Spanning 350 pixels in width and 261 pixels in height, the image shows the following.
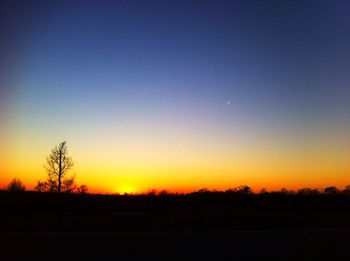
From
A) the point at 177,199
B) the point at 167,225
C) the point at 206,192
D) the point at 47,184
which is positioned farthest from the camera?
the point at 47,184

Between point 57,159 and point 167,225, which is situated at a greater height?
point 57,159

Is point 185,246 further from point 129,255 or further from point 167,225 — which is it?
point 167,225

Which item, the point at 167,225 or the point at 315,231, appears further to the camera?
the point at 167,225

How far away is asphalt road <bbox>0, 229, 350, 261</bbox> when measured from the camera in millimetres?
7570

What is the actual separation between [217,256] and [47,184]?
3968 centimetres

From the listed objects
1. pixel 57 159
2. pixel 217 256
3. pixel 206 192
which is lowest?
pixel 217 256

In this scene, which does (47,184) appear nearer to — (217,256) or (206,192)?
(206,192)

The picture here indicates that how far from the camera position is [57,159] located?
4481 centimetres

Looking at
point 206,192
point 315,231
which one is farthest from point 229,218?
point 206,192

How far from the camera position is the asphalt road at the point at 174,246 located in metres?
7.57

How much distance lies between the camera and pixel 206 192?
124 feet

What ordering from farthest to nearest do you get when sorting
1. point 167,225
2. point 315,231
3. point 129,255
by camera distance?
point 167,225
point 315,231
point 129,255

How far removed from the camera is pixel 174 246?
7.98m

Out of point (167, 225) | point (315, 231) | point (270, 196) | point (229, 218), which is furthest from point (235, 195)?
point (315, 231)
